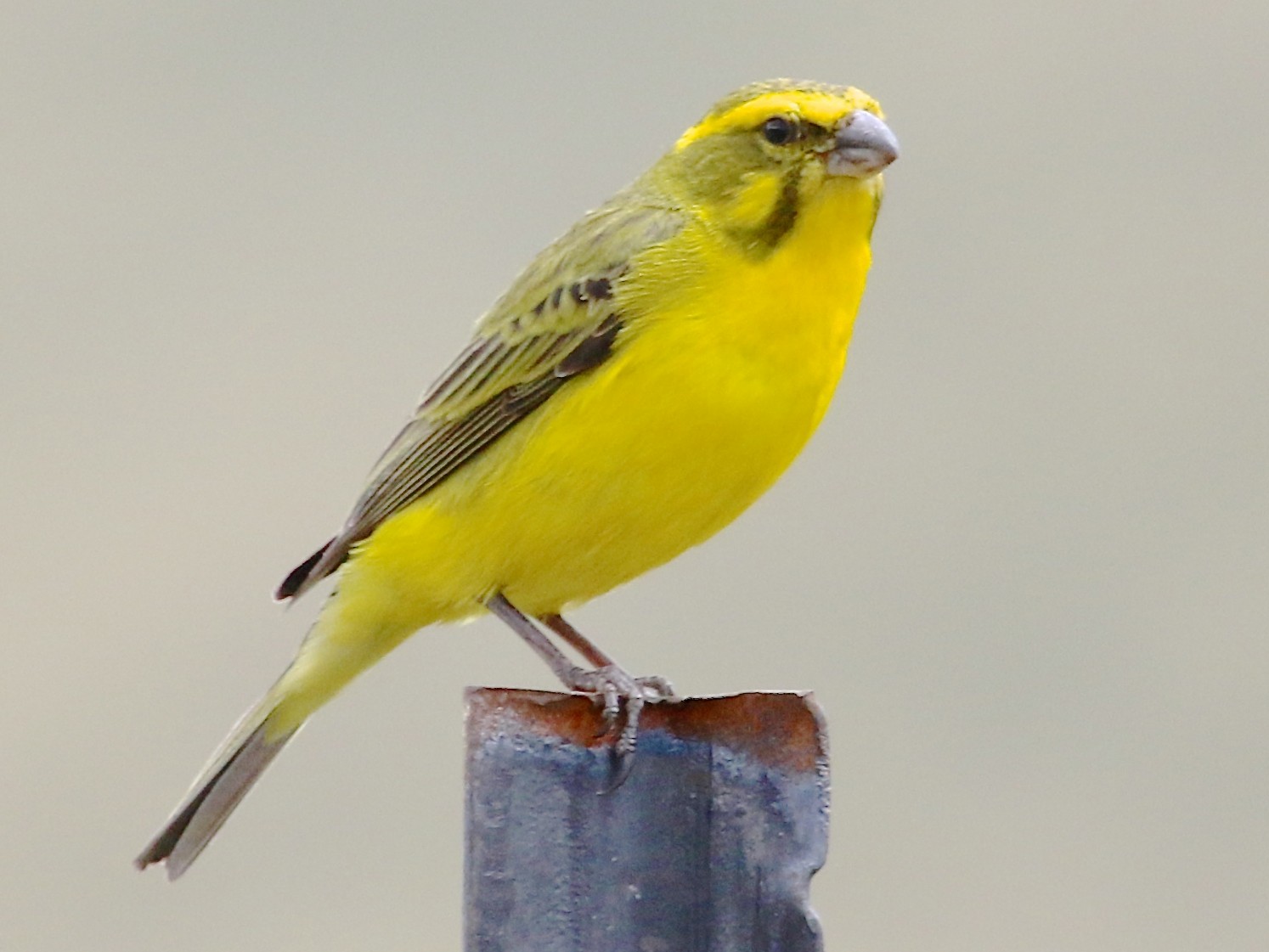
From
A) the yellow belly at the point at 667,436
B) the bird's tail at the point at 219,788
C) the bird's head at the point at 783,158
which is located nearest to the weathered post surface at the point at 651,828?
the yellow belly at the point at 667,436

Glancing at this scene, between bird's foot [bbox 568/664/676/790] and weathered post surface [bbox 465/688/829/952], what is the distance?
0.02m

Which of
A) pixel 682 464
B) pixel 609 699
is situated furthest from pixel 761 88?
pixel 609 699

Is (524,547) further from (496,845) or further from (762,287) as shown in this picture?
(496,845)

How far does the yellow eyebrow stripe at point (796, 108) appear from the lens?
4.37m

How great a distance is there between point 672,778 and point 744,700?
7.0 inches

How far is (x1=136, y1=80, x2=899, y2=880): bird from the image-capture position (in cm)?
418

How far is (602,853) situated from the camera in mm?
3027

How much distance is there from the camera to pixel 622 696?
361 centimetres

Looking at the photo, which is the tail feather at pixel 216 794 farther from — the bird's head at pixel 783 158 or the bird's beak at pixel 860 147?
the bird's beak at pixel 860 147

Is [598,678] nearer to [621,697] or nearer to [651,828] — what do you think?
[621,697]

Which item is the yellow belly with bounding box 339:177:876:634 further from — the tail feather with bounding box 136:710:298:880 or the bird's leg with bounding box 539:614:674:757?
the tail feather with bounding box 136:710:298:880

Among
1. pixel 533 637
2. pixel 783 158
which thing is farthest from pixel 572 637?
pixel 783 158

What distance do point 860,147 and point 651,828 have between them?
1.90m

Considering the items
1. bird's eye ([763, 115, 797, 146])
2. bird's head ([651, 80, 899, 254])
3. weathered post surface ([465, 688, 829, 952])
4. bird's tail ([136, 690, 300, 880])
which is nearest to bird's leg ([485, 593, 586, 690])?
bird's tail ([136, 690, 300, 880])
